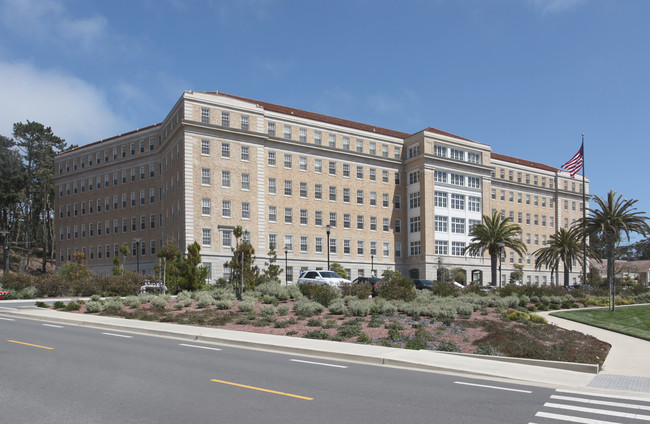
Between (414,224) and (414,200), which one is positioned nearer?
(414,224)

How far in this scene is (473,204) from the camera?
238 ft

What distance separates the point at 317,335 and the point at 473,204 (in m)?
58.7

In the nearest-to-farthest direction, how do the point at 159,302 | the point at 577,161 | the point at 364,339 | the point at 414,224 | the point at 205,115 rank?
the point at 364,339 < the point at 159,302 < the point at 577,161 < the point at 205,115 < the point at 414,224

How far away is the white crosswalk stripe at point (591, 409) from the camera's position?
7820 millimetres

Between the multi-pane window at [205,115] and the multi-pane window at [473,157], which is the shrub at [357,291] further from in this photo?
the multi-pane window at [473,157]

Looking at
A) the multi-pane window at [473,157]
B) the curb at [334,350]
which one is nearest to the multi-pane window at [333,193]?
the multi-pane window at [473,157]

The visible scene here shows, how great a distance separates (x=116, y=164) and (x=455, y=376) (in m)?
69.2

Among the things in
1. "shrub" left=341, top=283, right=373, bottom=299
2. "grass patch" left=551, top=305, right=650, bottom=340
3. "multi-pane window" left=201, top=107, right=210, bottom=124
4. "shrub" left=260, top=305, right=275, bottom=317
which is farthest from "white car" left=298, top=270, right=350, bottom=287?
"multi-pane window" left=201, top=107, right=210, bottom=124

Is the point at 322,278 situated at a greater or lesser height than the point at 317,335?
greater

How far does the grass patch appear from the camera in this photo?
67.1 ft

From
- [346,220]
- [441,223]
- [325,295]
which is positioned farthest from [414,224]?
[325,295]

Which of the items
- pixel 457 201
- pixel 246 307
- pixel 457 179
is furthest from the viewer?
pixel 457 179

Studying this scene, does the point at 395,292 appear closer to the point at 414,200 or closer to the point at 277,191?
the point at 277,191

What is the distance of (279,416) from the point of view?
7574 mm
